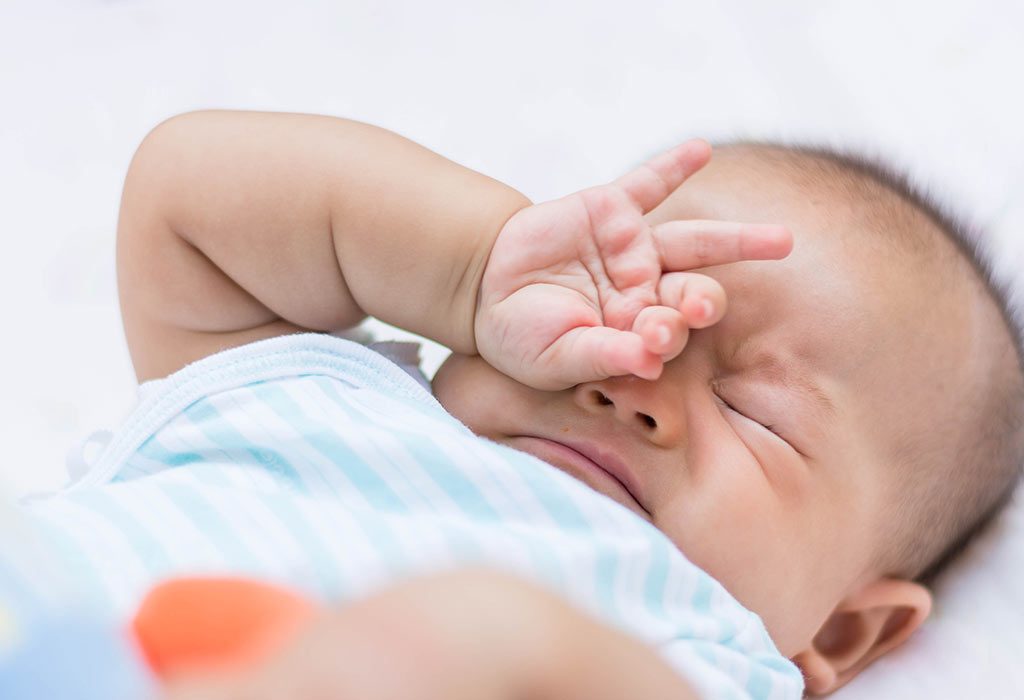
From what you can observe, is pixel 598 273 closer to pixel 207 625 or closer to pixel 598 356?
pixel 598 356

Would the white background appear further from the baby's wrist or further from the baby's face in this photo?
the baby's face

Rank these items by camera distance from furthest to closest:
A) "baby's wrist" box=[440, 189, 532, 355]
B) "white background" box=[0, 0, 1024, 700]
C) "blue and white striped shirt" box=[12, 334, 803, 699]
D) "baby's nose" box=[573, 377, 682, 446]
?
"white background" box=[0, 0, 1024, 700], "baby's wrist" box=[440, 189, 532, 355], "baby's nose" box=[573, 377, 682, 446], "blue and white striped shirt" box=[12, 334, 803, 699]

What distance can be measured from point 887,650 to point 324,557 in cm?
63

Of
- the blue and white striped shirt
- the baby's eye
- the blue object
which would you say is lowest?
the blue and white striped shirt

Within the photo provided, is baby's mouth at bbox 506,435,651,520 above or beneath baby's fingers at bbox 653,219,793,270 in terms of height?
beneath

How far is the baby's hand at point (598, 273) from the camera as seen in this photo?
95cm

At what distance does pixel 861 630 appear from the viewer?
112 centimetres

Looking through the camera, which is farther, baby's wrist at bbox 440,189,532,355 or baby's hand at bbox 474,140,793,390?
baby's wrist at bbox 440,189,532,355

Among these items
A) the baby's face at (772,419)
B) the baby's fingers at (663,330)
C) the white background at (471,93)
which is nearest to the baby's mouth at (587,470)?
the baby's face at (772,419)

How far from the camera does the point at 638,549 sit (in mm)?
911

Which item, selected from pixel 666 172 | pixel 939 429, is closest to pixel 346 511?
pixel 666 172

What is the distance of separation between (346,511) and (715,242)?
0.39 meters

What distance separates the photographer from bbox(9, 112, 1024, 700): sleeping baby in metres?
0.91

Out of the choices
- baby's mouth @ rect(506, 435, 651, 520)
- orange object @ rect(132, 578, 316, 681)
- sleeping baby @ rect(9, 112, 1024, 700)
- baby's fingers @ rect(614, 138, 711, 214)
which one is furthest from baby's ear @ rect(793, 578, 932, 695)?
orange object @ rect(132, 578, 316, 681)
